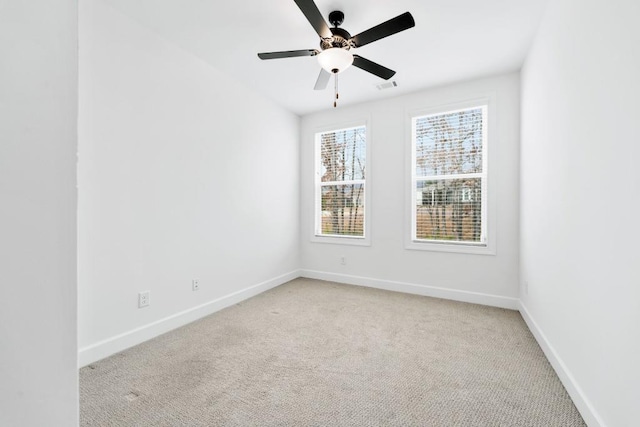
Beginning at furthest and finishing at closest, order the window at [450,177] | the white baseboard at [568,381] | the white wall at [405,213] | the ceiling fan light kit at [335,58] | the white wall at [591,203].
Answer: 1. the window at [450,177]
2. the white wall at [405,213]
3. the ceiling fan light kit at [335,58]
4. the white baseboard at [568,381]
5. the white wall at [591,203]

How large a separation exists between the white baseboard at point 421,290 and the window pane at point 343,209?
0.63 meters

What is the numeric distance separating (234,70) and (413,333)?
3.09m

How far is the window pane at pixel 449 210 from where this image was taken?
11.4 ft

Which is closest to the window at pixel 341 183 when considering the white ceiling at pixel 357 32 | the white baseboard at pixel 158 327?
the white ceiling at pixel 357 32

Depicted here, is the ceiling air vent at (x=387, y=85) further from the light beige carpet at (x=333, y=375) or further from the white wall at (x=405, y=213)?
the light beige carpet at (x=333, y=375)

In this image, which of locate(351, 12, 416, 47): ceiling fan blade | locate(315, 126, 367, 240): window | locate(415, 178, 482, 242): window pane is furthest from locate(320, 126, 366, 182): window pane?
locate(351, 12, 416, 47): ceiling fan blade

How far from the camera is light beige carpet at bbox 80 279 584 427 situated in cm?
159

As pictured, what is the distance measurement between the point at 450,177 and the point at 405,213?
2.20 feet

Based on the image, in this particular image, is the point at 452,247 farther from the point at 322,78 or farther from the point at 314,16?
the point at 314,16

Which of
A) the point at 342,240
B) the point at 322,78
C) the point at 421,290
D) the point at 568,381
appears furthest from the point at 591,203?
the point at 342,240

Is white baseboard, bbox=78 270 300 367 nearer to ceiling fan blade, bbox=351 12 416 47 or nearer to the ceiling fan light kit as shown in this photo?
the ceiling fan light kit

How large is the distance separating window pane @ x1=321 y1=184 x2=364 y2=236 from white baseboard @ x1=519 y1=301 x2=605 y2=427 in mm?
2255

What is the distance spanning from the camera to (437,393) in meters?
1.78

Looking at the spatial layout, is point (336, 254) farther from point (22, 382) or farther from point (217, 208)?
point (22, 382)
